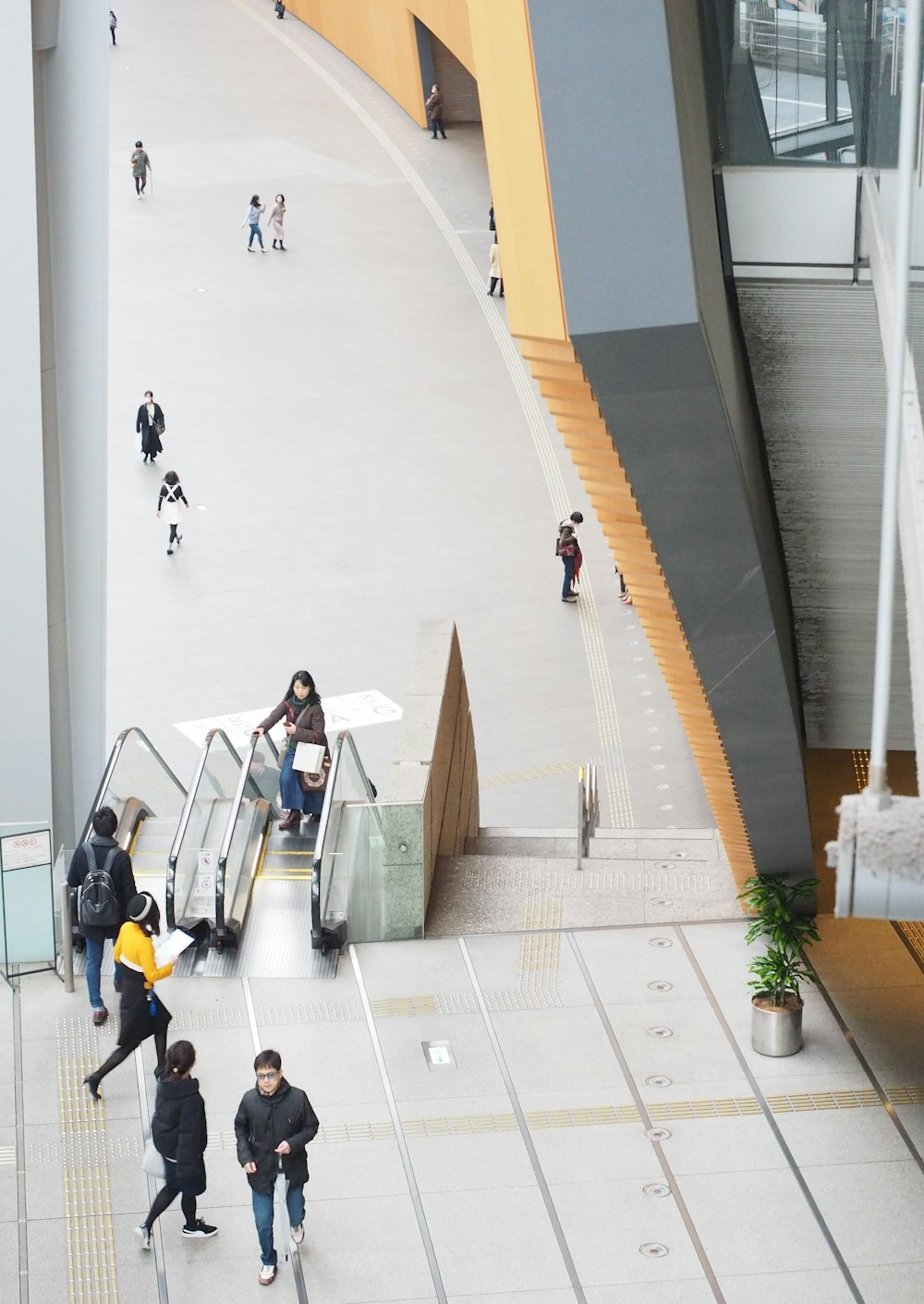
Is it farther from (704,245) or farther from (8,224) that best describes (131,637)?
(704,245)

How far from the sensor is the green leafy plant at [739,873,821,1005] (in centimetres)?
888

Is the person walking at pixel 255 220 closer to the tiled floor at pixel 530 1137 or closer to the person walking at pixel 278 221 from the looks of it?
the person walking at pixel 278 221

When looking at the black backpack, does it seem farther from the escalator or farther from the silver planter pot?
the silver planter pot

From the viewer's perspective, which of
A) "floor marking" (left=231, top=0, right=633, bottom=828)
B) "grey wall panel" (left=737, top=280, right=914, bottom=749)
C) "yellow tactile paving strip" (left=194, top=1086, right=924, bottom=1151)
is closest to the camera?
"grey wall panel" (left=737, top=280, right=914, bottom=749)

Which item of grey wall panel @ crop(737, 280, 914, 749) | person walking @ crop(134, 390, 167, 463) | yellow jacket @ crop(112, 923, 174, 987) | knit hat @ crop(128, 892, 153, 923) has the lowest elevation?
yellow jacket @ crop(112, 923, 174, 987)

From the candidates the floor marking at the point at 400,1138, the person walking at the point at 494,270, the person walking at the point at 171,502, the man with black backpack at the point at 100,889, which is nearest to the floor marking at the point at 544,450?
the person walking at the point at 494,270

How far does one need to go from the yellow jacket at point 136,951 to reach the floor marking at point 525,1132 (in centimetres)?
185

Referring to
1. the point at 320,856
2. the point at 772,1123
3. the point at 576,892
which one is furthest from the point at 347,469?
the point at 772,1123

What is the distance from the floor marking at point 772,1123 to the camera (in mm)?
7211

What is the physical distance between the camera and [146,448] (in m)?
21.1

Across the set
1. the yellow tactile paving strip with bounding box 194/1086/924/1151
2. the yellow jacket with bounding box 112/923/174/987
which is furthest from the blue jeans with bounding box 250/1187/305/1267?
the yellow jacket with bounding box 112/923/174/987

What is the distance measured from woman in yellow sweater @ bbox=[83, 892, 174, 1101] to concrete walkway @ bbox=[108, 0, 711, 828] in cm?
720

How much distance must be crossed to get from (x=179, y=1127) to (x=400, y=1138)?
5.00ft

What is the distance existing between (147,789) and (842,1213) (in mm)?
5718
